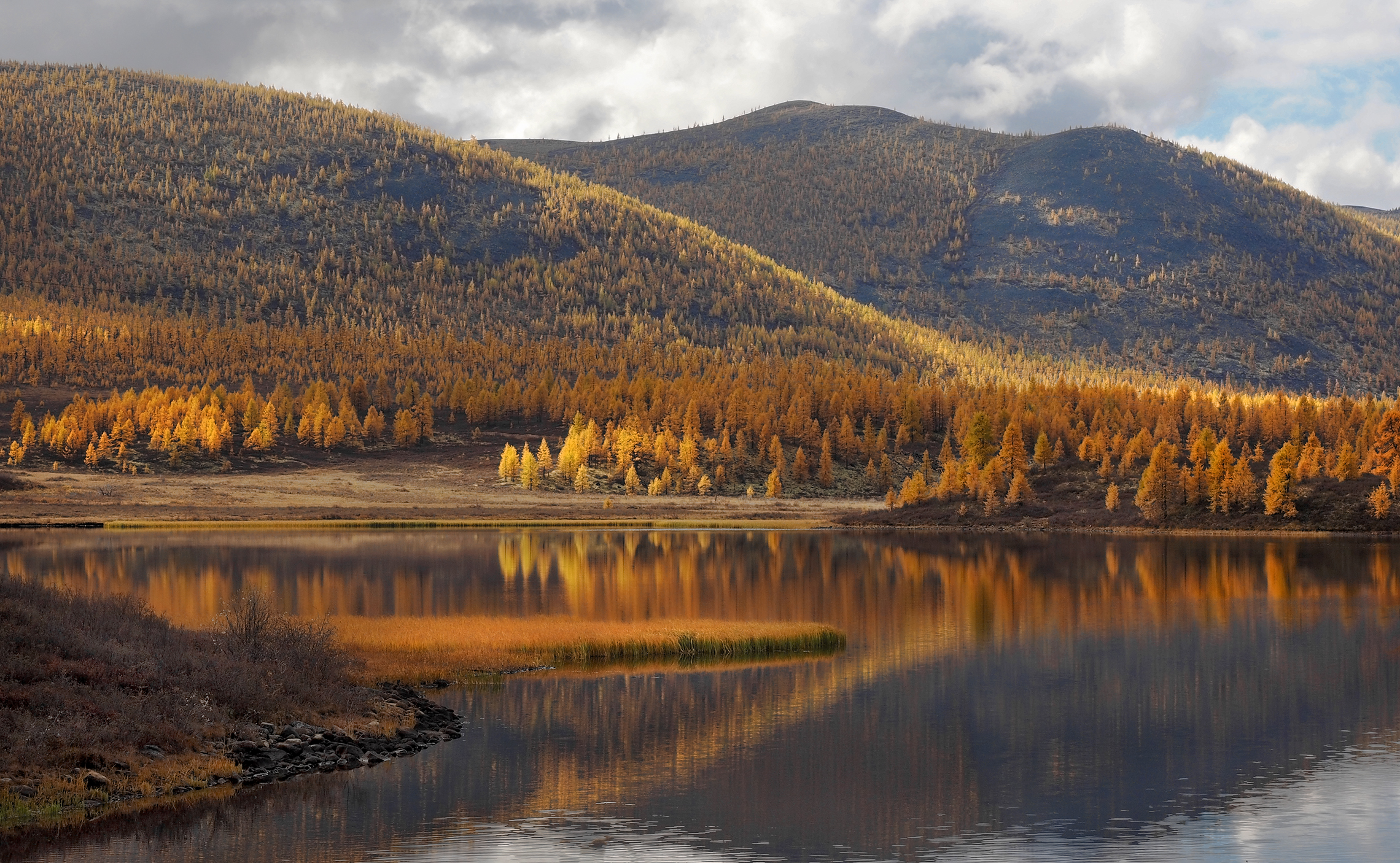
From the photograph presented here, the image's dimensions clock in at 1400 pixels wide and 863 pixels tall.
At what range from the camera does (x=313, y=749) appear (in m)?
34.3

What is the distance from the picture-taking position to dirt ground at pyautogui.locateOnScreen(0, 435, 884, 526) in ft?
507

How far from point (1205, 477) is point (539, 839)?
139 m

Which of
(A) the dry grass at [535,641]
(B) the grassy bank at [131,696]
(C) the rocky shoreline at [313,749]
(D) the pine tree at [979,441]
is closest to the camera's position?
(B) the grassy bank at [131,696]

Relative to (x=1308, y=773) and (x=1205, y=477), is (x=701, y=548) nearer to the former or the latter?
(x=1205, y=477)

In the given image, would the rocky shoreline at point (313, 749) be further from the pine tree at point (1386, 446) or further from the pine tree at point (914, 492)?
the pine tree at point (1386, 446)

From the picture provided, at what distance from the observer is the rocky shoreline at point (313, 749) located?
32719mm

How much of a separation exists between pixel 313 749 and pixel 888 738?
16254 mm

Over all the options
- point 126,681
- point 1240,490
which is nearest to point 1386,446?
point 1240,490

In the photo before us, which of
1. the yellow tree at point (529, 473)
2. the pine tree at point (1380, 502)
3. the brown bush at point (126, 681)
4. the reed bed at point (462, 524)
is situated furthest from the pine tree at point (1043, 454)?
the brown bush at point (126, 681)

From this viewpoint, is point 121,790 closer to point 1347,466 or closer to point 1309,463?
point 1347,466

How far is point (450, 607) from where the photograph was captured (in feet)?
227

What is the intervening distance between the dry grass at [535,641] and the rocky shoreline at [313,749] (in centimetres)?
938

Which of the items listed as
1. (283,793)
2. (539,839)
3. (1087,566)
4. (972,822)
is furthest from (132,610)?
(1087,566)

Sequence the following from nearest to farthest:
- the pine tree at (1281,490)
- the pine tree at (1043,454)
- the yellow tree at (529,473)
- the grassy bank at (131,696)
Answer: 1. the grassy bank at (131,696)
2. the pine tree at (1281,490)
3. the pine tree at (1043,454)
4. the yellow tree at (529,473)
